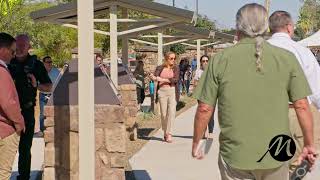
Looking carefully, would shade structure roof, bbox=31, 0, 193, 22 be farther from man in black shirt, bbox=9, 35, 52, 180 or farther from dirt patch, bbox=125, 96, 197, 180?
man in black shirt, bbox=9, 35, 52, 180

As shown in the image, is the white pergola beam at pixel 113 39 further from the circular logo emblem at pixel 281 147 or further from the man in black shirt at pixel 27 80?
the circular logo emblem at pixel 281 147

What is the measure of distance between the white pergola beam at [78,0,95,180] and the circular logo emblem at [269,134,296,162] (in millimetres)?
1701

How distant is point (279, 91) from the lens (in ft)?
12.5

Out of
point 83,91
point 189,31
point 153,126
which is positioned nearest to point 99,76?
point 83,91

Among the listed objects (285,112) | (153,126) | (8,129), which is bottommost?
(153,126)

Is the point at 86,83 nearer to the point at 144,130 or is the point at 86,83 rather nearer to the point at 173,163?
the point at 173,163

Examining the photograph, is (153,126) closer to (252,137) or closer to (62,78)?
(62,78)

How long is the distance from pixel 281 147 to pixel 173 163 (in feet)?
16.6

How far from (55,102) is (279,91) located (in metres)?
2.87

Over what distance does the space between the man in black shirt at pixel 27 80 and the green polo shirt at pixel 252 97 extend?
315 cm

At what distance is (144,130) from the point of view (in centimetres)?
1276

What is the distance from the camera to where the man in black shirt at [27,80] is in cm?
650

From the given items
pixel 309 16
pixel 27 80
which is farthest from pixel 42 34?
pixel 309 16

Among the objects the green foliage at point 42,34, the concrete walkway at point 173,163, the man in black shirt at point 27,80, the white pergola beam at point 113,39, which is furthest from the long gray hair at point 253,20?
the green foliage at point 42,34
